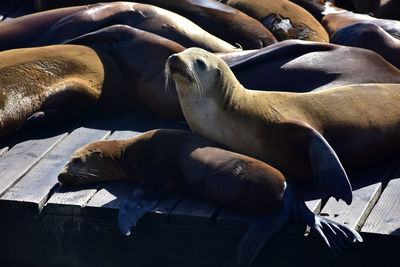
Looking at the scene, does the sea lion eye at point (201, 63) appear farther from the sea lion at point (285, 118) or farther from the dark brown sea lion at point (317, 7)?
the dark brown sea lion at point (317, 7)

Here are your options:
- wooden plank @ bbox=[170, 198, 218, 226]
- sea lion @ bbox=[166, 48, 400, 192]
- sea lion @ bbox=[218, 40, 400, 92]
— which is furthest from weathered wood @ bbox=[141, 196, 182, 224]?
sea lion @ bbox=[218, 40, 400, 92]

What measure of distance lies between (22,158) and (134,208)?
1096 mm

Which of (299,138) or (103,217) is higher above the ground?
(299,138)

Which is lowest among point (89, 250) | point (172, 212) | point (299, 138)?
point (89, 250)

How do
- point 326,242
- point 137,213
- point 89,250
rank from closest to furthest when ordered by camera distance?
point 326,242 → point 137,213 → point 89,250

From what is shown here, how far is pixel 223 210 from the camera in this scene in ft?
14.0

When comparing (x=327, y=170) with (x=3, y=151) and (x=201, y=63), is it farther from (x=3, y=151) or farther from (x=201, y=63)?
(x=3, y=151)

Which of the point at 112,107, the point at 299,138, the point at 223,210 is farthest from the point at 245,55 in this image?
the point at 223,210

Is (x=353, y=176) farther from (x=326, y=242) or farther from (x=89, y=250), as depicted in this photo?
(x=89, y=250)

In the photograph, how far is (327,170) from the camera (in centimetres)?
432

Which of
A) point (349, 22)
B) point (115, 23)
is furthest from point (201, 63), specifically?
point (349, 22)

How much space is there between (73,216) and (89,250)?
238 mm

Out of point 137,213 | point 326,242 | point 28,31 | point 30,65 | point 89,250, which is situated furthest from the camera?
point 28,31

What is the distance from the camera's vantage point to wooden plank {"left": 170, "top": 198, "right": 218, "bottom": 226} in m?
4.20
